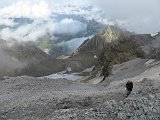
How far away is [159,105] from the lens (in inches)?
1291

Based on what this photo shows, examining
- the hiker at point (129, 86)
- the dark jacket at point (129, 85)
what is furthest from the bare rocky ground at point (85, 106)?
the dark jacket at point (129, 85)

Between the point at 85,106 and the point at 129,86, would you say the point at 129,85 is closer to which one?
the point at 129,86

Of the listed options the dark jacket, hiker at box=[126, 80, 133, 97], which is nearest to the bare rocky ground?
hiker at box=[126, 80, 133, 97]

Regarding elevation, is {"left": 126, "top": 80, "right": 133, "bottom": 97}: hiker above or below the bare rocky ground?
above

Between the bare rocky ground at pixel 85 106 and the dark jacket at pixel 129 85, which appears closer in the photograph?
the bare rocky ground at pixel 85 106

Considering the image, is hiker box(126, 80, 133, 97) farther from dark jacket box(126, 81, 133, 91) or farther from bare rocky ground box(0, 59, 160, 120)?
bare rocky ground box(0, 59, 160, 120)

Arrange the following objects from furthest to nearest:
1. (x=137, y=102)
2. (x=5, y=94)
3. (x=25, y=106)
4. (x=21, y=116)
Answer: (x=5, y=94)
(x=25, y=106)
(x=21, y=116)
(x=137, y=102)

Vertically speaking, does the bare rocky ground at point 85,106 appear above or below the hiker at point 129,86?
below

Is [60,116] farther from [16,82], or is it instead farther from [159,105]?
[16,82]

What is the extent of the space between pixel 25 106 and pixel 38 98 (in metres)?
2.25

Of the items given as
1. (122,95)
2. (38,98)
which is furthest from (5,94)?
(122,95)

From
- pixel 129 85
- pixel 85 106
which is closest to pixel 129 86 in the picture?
pixel 129 85

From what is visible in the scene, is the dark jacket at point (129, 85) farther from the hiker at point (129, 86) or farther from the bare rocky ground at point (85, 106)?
the bare rocky ground at point (85, 106)

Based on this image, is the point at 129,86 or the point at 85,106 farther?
the point at 129,86
